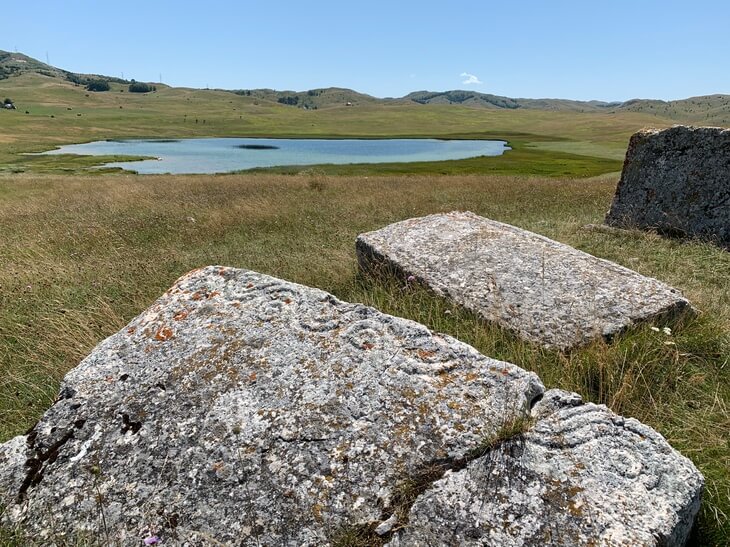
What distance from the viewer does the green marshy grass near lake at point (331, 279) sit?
4.38 meters

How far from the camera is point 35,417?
4.72m

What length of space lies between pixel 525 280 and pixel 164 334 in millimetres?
4444

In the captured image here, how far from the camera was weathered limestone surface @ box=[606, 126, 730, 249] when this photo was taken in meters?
10.8

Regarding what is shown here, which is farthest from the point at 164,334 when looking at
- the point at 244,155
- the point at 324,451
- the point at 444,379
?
the point at 244,155

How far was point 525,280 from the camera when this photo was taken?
6.16m

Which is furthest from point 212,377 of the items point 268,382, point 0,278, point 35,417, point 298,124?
point 298,124

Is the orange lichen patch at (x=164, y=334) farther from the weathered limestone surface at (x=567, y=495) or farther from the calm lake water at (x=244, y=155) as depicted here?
the calm lake water at (x=244, y=155)

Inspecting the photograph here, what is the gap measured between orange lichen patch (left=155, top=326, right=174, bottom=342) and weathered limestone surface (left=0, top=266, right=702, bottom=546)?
0.05 m

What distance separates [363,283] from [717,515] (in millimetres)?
5631

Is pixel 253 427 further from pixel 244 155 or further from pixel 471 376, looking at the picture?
pixel 244 155

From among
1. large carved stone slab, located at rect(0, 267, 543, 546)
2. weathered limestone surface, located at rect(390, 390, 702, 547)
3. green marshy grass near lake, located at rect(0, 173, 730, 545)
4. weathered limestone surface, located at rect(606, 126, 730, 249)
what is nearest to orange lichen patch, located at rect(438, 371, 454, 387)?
large carved stone slab, located at rect(0, 267, 543, 546)

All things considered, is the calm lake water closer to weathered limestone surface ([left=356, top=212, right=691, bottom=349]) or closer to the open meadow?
the open meadow

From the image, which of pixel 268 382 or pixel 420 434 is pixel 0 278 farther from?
pixel 420 434

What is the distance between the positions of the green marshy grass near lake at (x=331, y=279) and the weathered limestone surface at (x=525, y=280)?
249 millimetres
